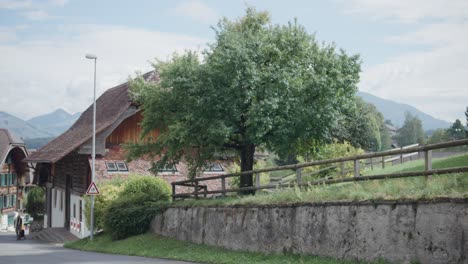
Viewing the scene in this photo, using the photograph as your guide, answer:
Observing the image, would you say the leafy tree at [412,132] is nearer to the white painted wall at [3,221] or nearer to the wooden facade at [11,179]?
the wooden facade at [11,179]

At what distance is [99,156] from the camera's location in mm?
39625

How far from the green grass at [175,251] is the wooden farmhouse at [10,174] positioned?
48.0 metres

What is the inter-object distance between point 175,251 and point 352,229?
8999 millimetres

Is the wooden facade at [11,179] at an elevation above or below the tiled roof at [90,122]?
below

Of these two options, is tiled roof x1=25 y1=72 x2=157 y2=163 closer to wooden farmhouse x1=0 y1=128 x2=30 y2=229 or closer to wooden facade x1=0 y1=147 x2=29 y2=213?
Result: wooden farmhouse x1=0 y1=128 x2=30 y2=229

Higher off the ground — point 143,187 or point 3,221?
point 143,187

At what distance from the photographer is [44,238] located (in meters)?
44.6

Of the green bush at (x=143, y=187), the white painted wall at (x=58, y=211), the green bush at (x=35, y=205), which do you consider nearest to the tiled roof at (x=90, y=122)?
the white painted wall at (x=58, y=211)

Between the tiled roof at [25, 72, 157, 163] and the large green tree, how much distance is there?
13599 mm

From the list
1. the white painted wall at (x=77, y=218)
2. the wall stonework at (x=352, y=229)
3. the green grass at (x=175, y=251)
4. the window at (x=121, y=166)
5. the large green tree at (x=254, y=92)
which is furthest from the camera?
the window at (x=121, y=166)

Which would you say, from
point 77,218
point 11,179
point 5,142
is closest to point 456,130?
point 11,179

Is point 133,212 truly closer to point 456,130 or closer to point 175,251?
point 175,251

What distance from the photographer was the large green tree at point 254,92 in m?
23.9

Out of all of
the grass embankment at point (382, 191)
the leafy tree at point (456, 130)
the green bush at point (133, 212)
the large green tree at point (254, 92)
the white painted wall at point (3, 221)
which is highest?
the leafy tree at point (456, 130)
